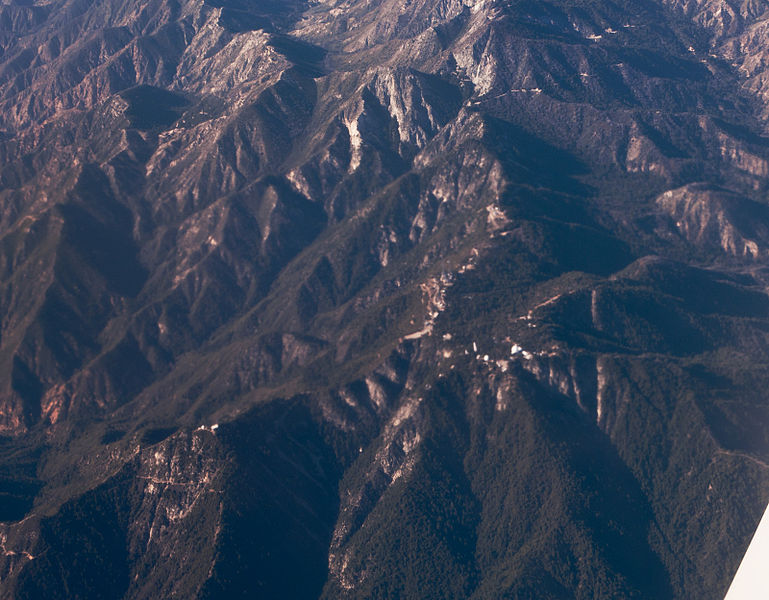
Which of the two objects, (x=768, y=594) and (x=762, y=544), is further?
(x=762, y=544)

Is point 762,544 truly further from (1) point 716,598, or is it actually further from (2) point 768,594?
(1) point 716,598

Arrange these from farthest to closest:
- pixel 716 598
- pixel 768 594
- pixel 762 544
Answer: pixel 716 598, pixel 762 544, pixel 768 594

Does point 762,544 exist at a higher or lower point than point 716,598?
higher

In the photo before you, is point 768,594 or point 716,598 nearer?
point 768,594

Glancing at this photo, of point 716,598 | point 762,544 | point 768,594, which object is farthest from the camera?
point 716,598

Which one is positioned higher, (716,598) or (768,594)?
(768,594)

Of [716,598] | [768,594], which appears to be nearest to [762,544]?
[768,594]
